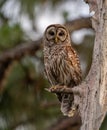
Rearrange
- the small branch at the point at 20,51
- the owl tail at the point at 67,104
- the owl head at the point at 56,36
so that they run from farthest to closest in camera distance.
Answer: the small branch at the point at 20,51
the owl head at the point at 56,36
the owl tail at the point at 67,104

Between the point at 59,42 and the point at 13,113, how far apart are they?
210cm

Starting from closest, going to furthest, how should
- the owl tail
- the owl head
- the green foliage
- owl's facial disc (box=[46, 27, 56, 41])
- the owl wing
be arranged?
1. the owl tail
2. the owl wing
3. the owl head
4. owl's facial disc (box=[46, 27, 56, 41])
5. the green foliage

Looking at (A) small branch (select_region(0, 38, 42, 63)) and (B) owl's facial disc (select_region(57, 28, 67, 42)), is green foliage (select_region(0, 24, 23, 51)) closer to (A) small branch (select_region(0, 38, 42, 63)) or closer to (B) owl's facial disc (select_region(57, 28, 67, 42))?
(A) small branch (select_region(0, 38, 42, 63))

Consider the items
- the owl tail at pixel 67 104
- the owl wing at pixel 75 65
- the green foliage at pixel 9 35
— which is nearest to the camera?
the owl tail at pixel 67 104

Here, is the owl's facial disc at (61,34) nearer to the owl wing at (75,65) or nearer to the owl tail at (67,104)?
the owl wing at (75,65)

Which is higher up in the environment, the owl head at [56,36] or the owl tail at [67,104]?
the owl head at [56,36]

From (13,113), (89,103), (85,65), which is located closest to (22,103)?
(13,113)

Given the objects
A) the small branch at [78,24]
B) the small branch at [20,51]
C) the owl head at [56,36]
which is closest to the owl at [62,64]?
the owl head at [56,36]

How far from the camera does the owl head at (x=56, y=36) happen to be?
8.24 meters

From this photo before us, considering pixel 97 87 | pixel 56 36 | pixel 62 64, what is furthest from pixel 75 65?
pixel 97 87

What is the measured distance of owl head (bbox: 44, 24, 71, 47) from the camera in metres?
8.24

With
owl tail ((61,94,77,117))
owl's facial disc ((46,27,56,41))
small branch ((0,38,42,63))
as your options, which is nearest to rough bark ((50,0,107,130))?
owl tail ((61,94,77,117))

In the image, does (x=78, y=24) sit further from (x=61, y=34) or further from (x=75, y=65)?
(x=75, y=65)

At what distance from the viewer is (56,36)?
8.30 meters
